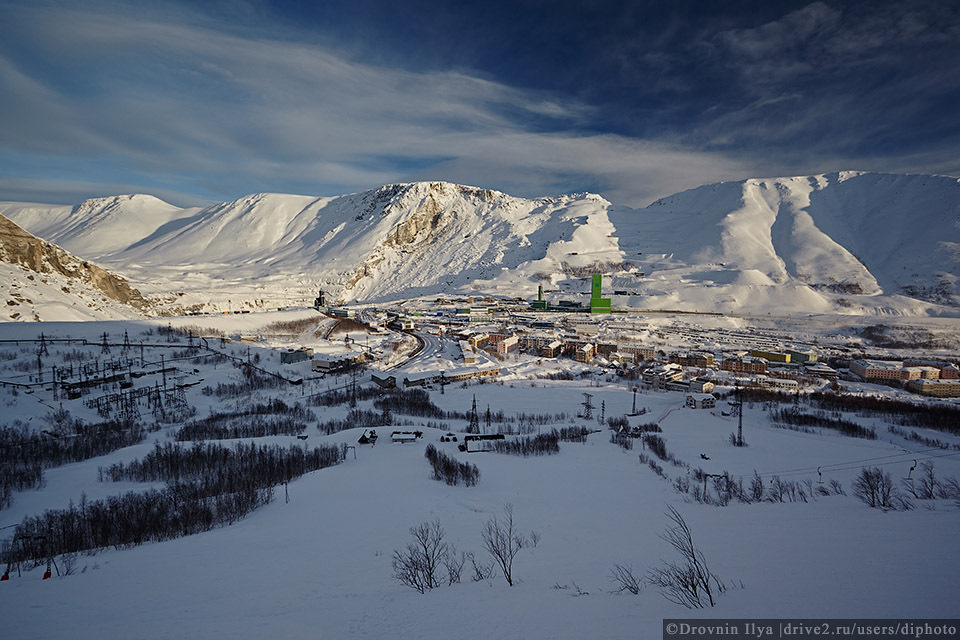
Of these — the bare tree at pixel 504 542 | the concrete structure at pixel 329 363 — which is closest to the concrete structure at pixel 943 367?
the bare tree at pixel 504 542

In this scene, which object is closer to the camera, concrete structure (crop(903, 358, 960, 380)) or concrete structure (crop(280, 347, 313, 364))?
concrete structure (crop(903, 358, 960, 380))

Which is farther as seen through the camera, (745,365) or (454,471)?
(745,365)

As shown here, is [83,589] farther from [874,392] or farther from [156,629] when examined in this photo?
[874,392]

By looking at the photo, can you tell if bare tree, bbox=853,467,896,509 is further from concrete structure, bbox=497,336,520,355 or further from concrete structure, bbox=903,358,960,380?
concrete structure, bbox=903,358,960,380

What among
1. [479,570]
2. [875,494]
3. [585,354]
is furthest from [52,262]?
[875,494]

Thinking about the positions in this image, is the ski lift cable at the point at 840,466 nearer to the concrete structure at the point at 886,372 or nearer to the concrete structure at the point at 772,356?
the concrete structure at the point at 886,372

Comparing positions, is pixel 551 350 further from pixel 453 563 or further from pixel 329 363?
pixel 453 563

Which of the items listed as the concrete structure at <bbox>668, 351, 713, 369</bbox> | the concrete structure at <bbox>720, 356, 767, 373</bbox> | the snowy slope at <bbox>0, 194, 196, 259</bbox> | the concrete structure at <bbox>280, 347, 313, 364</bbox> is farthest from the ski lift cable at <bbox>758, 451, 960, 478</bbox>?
the snowy slope at <bbox>0, 194, 196, 259</bbox>
